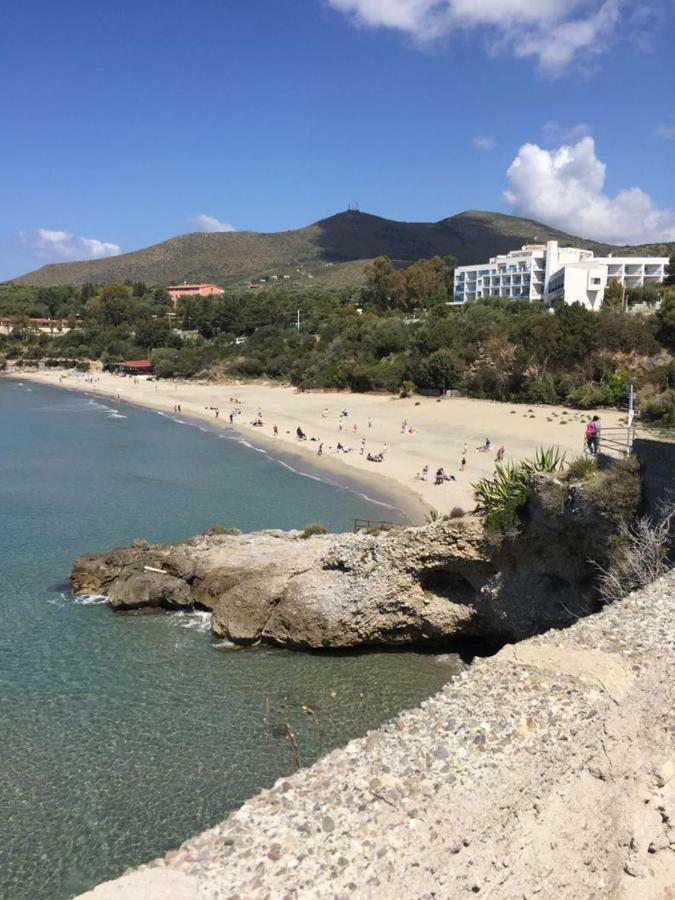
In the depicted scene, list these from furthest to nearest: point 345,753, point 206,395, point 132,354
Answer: point 132,354 → point 206,395 → point 345,753

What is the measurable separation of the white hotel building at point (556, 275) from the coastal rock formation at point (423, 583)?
58645 mm

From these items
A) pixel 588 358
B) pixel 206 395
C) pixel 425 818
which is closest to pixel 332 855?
pixel 425 818

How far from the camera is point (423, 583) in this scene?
668 inches

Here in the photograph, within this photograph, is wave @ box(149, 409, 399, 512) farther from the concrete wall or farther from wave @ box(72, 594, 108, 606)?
the concrete wall

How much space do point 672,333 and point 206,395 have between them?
44178 millimetres

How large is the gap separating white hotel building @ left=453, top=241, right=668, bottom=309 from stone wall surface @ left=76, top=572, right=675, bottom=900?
6600 cm

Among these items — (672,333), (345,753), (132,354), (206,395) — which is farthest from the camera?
(132,354)

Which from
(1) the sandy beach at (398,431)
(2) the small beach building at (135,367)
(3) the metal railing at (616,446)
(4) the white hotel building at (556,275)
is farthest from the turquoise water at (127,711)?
(2) the small beach building at (135,367)

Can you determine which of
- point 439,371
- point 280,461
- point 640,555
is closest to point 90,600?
point 640,555

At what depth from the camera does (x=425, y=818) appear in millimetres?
6672

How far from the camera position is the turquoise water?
11.1 meters

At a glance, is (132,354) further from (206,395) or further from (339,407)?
(339,407)

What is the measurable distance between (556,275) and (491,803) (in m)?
83.2

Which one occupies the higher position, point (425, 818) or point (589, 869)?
point (425, 818)
